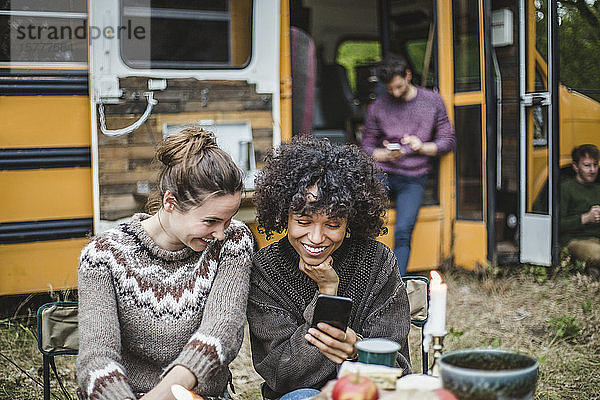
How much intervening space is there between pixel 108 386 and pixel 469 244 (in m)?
3.63

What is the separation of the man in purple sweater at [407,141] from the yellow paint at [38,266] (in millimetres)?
1977

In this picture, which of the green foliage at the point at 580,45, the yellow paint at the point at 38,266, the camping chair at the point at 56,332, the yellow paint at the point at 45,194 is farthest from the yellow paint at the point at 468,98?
the camping chair at the point at 56,332

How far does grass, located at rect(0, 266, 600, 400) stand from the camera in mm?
3379

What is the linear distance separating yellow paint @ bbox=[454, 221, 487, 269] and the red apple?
148 inches

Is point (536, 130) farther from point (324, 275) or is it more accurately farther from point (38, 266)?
point (324, 275)

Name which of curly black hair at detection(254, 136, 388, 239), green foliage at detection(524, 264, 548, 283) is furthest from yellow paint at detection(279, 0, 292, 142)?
curly black hair at detection(254, 136, 388, 239)

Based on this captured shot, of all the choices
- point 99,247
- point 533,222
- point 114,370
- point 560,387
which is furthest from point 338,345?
point 533,222

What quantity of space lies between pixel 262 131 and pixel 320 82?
2.32 metres

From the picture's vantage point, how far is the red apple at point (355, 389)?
4.05 feet

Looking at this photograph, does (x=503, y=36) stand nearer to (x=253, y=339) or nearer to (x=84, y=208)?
(x=84, y=208)

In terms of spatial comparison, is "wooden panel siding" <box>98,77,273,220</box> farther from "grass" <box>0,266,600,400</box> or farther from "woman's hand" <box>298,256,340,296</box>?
"woman's hand" <box>298,256,340,296</box>

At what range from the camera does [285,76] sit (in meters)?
4.21

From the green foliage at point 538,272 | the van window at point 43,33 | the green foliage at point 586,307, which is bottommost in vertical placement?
the green foliage at point 586,307

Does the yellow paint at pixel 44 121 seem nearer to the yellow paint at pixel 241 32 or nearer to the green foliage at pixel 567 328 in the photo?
the yellow paint at pixel 241 32
